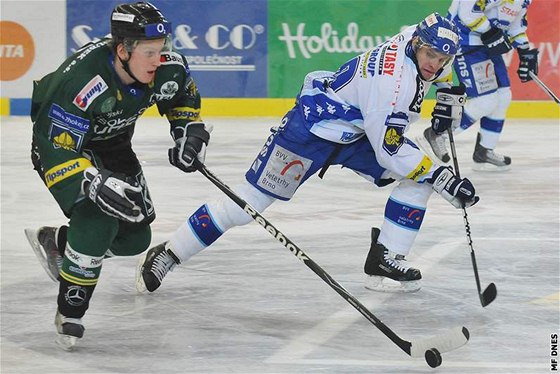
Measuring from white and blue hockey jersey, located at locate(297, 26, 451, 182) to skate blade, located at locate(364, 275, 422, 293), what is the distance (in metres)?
0.43

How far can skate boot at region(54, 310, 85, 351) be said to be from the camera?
3.85 m

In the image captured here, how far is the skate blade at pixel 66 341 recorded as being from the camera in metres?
3.86

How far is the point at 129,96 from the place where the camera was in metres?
3.94

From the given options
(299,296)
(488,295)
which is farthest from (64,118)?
(488,295)

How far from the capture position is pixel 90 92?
3.79 meters

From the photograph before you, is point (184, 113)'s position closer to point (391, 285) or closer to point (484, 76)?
point (391, 285)

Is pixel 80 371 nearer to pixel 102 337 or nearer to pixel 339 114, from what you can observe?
pixel 102 337

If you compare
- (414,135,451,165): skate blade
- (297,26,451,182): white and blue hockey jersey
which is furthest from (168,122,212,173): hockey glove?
(414,135,451,165): skate blade

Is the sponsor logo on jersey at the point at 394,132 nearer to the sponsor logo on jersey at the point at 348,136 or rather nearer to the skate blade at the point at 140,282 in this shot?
the sponsor logo on jersey at the point at 348,136

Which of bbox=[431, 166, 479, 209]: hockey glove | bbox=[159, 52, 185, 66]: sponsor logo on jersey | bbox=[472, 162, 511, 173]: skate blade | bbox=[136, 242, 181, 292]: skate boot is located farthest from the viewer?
bbox=[472, 162, 511, 173]: skate blade

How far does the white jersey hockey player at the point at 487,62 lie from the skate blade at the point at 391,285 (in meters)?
2.78

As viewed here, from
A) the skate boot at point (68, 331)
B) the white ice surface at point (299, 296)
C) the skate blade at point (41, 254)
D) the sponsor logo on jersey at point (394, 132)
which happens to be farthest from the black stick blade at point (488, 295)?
the skate blade at point (41, 254)

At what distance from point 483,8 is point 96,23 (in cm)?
386

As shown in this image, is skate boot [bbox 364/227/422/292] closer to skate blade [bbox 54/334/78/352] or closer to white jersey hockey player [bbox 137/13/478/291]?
white jersey hockey player [bbox 137/13/478/291]
